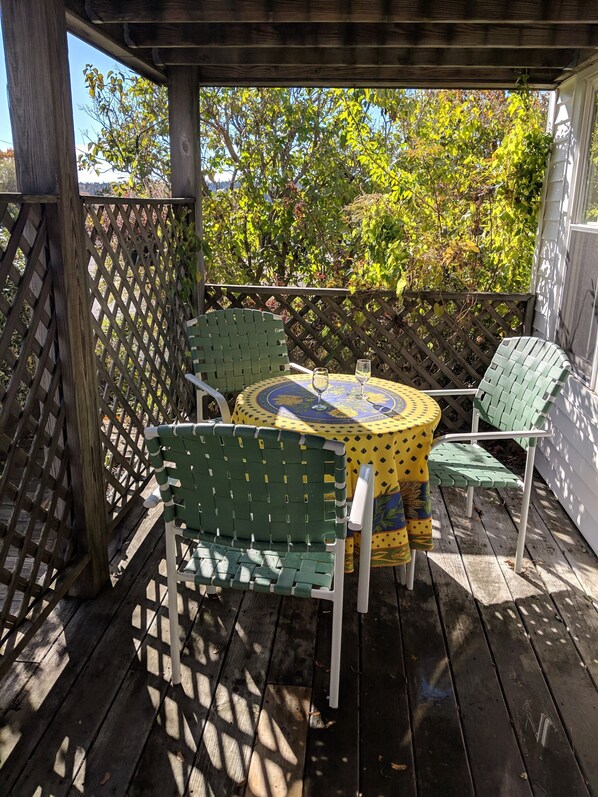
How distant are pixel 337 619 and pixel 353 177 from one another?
490cm

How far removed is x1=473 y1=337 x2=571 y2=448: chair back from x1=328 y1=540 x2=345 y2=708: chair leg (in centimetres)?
117

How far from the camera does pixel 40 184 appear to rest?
207 centimetres

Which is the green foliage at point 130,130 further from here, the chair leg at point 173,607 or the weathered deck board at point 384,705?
the weathered deck board at point 384,705

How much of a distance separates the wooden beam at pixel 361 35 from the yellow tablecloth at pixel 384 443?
67.8 inches

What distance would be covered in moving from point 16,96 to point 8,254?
1.86 ft

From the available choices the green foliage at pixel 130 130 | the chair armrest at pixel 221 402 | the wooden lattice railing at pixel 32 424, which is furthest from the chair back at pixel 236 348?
the green foliage at pixel 130 130

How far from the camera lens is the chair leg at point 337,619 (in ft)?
5.94

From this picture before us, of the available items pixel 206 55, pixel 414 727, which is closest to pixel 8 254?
pixel 414 727

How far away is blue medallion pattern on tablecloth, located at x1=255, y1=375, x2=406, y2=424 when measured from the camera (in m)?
2.38

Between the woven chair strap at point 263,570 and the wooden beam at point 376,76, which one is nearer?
the woven chair strap at point 263,570

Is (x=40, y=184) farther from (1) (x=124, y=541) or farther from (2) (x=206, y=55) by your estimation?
(2) (x=206, y=55)

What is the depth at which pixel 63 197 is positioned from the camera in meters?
2.10

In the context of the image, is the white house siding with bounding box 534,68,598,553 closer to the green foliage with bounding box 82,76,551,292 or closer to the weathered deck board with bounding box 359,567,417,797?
the green foliage with bounding box 82,76,551,292

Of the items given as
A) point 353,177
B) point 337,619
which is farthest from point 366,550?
point 353,177
